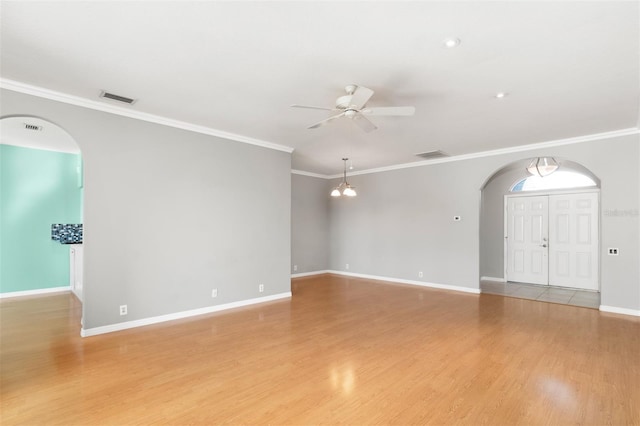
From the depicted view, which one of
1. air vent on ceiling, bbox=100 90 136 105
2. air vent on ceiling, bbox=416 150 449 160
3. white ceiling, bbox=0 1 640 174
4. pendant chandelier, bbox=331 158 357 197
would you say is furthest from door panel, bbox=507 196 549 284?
air vent on ceiling, bbox=100 90 136 105

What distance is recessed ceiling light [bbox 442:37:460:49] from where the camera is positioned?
8.33 ft

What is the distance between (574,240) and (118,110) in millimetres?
8893

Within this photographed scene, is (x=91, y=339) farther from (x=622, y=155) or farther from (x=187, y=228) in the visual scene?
(x=622, y=155)

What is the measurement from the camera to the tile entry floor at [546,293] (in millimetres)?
5832

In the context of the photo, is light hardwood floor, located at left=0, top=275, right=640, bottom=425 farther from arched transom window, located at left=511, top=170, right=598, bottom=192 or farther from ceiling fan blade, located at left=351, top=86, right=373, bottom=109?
arched transom window, located at left=511, top=170, right=598, bottom=192

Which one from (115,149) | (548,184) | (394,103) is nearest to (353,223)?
(548,184)

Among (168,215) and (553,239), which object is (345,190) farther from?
(553,239)

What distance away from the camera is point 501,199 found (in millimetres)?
7859

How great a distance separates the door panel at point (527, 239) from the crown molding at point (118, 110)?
6084mm

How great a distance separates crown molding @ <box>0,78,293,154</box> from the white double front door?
6194 millimetres

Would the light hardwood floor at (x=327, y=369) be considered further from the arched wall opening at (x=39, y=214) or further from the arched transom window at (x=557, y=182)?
the arched transom window at (x=557, y=182)

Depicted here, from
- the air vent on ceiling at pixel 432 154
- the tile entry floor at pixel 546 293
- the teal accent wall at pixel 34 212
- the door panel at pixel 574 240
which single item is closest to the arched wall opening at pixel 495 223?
→ the tile entry floor at pixel 546 293

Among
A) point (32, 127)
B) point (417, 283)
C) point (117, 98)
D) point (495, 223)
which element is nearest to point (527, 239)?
point (495, 223)

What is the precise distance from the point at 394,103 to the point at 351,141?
6.03 ft
